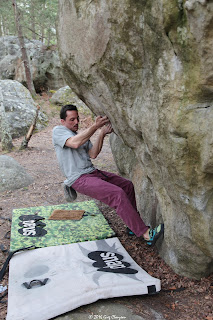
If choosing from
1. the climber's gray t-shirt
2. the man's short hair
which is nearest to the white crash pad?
the climber's gray t-shirt

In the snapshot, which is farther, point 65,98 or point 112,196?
point 65,98

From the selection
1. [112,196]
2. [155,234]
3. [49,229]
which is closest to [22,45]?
[49,229]

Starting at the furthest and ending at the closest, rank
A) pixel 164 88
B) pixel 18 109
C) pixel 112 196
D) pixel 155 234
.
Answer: pixel 18 109
pixel 112 196
pixel 155 234
pixel 164 88

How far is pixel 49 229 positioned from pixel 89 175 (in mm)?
1179

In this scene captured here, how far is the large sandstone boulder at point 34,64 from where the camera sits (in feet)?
59.3

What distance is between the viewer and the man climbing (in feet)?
13.3

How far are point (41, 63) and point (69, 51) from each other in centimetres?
1642

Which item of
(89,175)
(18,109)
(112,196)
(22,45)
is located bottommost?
(112,196)

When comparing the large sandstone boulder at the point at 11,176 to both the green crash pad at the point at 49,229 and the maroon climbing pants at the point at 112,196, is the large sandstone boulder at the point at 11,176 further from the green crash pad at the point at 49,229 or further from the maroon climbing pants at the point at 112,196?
the maroon climbing pants at the point at 112,196

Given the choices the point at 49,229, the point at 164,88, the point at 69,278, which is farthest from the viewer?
the point at 49,229

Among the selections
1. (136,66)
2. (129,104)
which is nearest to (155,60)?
(136,66)

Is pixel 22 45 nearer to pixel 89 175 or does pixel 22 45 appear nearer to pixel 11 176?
pixel 11 176

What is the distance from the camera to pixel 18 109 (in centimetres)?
1282

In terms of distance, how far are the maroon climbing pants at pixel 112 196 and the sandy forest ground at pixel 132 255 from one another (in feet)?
1.90
